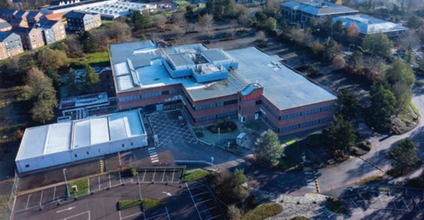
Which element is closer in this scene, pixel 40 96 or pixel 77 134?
pixel 77 134

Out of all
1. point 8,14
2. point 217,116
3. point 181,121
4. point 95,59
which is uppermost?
point 8,14

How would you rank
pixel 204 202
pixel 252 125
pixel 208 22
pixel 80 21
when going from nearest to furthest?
pixel 204 202
pixel 252 125
pixel 208 22
pixel 80 21

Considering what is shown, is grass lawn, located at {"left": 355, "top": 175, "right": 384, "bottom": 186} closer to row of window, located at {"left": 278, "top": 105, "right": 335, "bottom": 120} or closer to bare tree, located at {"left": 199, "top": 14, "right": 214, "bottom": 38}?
row of window, located at {"left": 278, "top": 105, "right": 335, "bottom": 120}

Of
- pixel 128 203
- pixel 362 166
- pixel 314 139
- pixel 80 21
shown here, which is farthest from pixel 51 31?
pixel 362 166

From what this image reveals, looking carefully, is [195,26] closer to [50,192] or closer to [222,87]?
[222,87]

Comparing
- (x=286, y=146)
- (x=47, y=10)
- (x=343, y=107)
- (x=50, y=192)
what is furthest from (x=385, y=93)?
(x=47, y=10)

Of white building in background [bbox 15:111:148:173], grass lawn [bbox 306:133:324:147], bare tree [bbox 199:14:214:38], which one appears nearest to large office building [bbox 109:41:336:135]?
grass lawn [bbox 306:133:324:147]

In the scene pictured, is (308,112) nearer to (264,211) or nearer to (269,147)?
(269,147)
